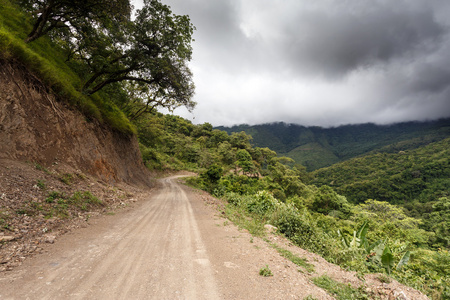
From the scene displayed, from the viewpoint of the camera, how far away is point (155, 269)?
405cm

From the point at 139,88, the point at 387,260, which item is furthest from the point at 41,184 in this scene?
the point at 139,88

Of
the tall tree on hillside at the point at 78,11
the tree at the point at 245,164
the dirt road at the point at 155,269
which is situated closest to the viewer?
the dirt road at the point at 155,269

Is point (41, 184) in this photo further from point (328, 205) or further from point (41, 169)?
point (328, 205)

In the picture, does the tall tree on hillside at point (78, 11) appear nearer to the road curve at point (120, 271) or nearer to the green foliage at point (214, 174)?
the road curve at point (120, 271)

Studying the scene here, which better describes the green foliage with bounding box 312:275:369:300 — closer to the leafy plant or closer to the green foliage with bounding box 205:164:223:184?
the leafy plant

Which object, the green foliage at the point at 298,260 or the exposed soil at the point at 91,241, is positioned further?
the green foliage at the point at 298,260

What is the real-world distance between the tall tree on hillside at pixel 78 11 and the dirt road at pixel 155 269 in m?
11.1

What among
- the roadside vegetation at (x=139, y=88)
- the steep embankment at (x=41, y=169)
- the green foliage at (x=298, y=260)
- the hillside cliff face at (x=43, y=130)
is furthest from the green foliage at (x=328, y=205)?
the hillside cliff face at (x=43, y=130)

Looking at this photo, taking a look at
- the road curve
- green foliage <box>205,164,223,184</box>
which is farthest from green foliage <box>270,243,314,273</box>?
green foliage <box>205,164,223,184</box>

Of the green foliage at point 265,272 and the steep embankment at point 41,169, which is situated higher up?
the steep embankment at point 41,169

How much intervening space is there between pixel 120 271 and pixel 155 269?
710 mm

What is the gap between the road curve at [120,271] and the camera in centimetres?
312

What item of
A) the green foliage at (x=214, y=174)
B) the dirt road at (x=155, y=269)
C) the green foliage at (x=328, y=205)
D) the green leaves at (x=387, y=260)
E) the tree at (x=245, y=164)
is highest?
the tree at (x=245, y=164)

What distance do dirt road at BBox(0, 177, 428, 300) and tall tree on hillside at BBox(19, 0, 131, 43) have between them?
11055mm
